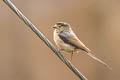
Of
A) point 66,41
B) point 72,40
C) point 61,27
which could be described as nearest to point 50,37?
point 61,27

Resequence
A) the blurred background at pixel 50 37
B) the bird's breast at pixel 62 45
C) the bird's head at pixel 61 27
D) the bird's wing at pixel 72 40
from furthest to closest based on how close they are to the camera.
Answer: the blurred background at pixel 50 37
the bird's head at pixel 61 27
the bird's breast at pixel 62 45
the bird's wing at pixel 72 40

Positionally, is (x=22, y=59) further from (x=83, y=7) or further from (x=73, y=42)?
(x=73, y=42)

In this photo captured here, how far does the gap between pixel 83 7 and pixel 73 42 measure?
24.8ft

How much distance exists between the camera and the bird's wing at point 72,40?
28.5 feet

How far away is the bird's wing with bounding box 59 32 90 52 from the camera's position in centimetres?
868

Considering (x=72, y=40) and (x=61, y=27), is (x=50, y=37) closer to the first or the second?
(x=61, y=27)

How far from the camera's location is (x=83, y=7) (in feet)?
53.5

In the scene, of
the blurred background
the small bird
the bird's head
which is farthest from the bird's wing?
the blurred background

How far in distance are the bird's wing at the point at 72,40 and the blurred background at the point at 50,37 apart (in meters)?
6.55

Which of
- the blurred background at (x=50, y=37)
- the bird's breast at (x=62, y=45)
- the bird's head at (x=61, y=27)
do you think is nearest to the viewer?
the bird's breast at (x=62, y=45)

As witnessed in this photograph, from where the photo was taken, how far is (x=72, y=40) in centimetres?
891

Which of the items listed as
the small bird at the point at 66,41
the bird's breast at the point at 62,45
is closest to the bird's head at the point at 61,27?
the small bird at the point at 66,41

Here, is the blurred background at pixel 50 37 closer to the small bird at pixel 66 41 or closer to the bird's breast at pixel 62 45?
the small bird at pixel 66 41

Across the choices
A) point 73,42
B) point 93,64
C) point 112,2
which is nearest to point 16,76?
point 93,64
